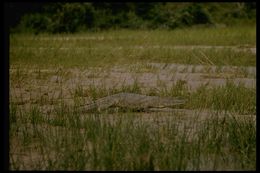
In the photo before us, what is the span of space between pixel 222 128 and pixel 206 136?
0.87ft

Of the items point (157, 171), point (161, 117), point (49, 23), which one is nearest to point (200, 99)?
point (161, 117)

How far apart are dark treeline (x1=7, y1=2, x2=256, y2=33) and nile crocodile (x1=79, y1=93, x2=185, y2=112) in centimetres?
1697

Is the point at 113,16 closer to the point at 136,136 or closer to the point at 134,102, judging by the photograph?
the point at 134,102

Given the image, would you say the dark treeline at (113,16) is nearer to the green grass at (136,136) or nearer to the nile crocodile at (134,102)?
the green grass at (136,136)

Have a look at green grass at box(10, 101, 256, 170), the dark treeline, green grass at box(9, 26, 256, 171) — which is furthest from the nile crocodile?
the dark treeline

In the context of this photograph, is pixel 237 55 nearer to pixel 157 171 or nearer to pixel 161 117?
pixel 161 117

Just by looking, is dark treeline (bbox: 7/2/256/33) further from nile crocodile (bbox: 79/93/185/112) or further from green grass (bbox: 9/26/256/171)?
nile crocodile (bbox: 79/93/185/112)

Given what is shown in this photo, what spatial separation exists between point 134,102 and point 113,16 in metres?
A: 19.2

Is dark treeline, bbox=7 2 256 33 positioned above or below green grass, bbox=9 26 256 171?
above

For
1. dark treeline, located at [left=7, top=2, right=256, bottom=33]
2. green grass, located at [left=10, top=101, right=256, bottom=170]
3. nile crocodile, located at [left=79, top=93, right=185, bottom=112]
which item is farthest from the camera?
dark treeline, located at [left=7, top=2, right=256, bottom=33]

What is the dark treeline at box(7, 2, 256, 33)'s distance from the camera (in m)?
23.1

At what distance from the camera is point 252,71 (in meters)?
10.1

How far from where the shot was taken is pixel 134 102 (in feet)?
18.7

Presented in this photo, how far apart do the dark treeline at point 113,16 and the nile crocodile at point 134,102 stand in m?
17.0
